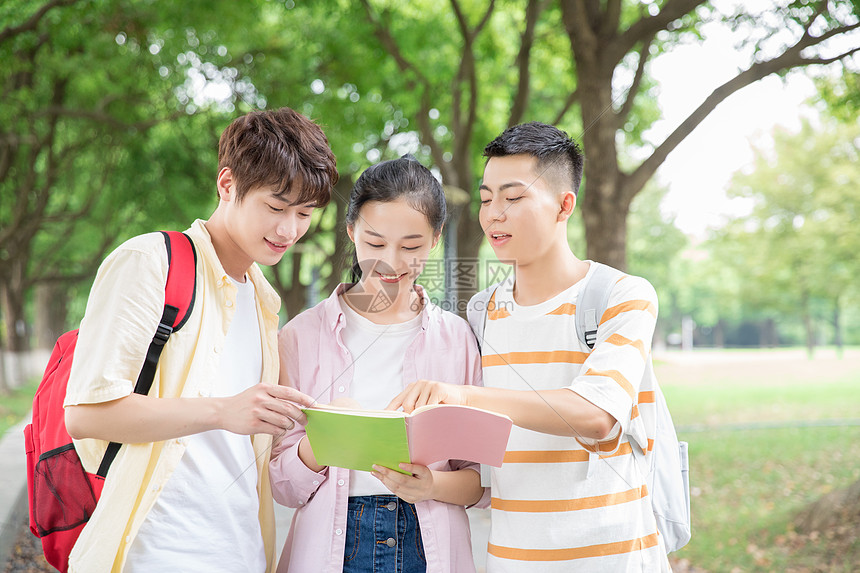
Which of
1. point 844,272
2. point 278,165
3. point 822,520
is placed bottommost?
point 822,520

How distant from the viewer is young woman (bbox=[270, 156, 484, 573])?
209 centimetres

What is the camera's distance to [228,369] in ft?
6.75

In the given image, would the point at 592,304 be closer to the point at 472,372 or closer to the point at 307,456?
the point at 472,372

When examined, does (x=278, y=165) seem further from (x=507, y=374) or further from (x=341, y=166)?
(x=341, y=166)

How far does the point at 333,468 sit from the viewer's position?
2131mm

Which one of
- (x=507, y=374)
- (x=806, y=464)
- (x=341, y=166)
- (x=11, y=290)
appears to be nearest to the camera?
(x=507, y=374)

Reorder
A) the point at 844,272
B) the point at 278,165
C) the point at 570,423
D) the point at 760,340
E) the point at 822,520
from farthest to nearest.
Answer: the point at 760,340 < the point at 844,272 < the point at 822,520 < the point at 278,165 < the point at 570,423

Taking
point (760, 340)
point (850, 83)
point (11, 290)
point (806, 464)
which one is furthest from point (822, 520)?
point (760, 340)

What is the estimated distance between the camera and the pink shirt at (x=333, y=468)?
2092 mm

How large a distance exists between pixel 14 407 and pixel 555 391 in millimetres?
15807

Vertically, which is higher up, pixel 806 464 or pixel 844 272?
pixel 844 272

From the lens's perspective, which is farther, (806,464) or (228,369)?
(806,464)

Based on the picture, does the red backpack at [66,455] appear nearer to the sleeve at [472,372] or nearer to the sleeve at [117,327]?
the sleeve at [117,327]

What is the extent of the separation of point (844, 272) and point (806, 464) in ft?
42.4
